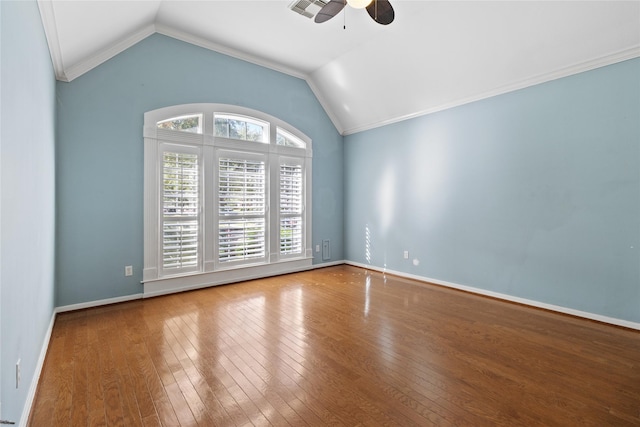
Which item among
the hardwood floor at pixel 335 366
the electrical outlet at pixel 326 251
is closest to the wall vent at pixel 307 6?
the hardwood floor at pixel 335 366

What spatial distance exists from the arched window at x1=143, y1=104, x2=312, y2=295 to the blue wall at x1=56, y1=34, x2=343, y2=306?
0.57 ft

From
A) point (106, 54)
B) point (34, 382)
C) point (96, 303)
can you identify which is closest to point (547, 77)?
point (106, 54)

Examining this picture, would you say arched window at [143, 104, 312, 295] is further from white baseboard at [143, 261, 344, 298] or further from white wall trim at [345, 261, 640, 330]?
white wall trim at [345, 261, 640, 330]

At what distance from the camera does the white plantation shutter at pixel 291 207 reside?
5.32m

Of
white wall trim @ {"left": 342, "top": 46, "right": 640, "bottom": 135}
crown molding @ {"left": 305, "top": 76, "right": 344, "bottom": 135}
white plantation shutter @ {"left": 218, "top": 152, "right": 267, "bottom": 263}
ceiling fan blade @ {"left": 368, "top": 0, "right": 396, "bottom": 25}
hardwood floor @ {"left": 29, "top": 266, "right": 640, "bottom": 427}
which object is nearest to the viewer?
hardwood floor @ {"left": 29, "top": 266, "right": 640, "bottom": 427}

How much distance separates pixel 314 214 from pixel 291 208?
54 centimetres

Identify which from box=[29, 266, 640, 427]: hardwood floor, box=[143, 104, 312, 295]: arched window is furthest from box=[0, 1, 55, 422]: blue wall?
box=[143, 104, 312, 295]: arched window

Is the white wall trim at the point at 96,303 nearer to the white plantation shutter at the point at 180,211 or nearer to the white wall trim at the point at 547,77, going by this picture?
the white plantation shutter at the point at 180,211

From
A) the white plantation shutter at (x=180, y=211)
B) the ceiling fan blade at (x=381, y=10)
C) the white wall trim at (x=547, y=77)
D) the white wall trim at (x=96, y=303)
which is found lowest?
the white wall trim at (x=96, y=303)

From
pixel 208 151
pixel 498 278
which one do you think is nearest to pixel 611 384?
pixel 498 278

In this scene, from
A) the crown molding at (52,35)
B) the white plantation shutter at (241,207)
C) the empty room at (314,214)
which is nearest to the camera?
the empty room at (314,214)

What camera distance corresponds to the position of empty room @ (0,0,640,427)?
1.93m

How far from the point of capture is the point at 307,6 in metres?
3.61

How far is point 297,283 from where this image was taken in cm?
478
